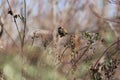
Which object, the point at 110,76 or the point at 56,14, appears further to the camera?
the point at 56,14

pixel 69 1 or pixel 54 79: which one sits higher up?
pixel 69 1

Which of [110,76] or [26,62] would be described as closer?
[26,62]

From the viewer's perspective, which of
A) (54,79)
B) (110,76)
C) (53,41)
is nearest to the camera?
(54,79)

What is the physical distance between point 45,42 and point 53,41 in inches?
2.5

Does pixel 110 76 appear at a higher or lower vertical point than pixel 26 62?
lower

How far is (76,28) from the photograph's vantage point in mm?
3074

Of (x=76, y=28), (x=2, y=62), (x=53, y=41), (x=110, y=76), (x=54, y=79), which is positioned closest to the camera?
(x=54, y=79)

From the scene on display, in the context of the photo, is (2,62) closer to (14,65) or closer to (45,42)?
(14,65)

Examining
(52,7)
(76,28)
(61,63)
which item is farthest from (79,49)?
(52,7)

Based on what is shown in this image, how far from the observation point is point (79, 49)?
2.37 metres

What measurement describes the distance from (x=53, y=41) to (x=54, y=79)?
59 cm

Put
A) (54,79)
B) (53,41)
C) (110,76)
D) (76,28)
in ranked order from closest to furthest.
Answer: (54,79) < (110,76) < (53,41) < (76,28)

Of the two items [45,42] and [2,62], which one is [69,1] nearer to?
[45,42]

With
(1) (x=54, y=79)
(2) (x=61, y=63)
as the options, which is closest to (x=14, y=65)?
(1) (x=54, y=79)
